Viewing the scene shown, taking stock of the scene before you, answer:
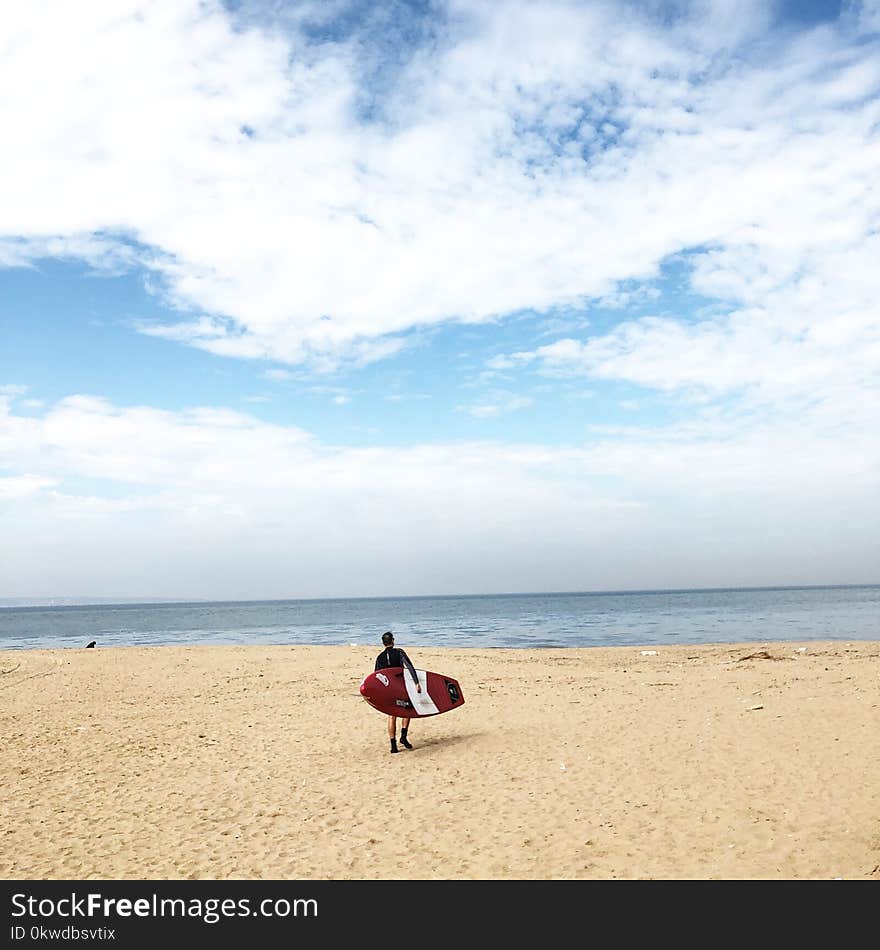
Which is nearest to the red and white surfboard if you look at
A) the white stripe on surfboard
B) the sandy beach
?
the white stripe on surfboard

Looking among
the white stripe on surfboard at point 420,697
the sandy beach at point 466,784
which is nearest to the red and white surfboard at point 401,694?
the white stripe on surfboard at point 420,697

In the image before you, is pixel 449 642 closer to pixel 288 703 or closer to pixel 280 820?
pixel 288 703

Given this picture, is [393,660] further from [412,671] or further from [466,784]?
[466,784]

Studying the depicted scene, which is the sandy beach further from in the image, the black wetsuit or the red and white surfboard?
the black wetsuit

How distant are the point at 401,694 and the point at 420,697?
481 mm

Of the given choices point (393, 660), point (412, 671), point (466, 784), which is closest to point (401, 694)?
point (412, 671)

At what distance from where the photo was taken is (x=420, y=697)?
1330 cm

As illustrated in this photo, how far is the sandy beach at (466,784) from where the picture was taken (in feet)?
25.1

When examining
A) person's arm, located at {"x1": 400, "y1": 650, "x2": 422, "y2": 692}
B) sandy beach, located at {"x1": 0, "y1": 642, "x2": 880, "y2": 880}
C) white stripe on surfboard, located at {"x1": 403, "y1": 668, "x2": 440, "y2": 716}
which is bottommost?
sandy beach, located at {"x1": 0, "y1": 642, "x2": 880, "y2": 880}

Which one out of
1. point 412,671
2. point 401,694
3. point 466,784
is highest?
point 412,671

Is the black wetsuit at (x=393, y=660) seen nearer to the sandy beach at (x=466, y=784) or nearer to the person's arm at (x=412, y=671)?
the person's arm at (x=412, y=671)

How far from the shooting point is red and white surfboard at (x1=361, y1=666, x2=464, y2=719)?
1284 centimetres
